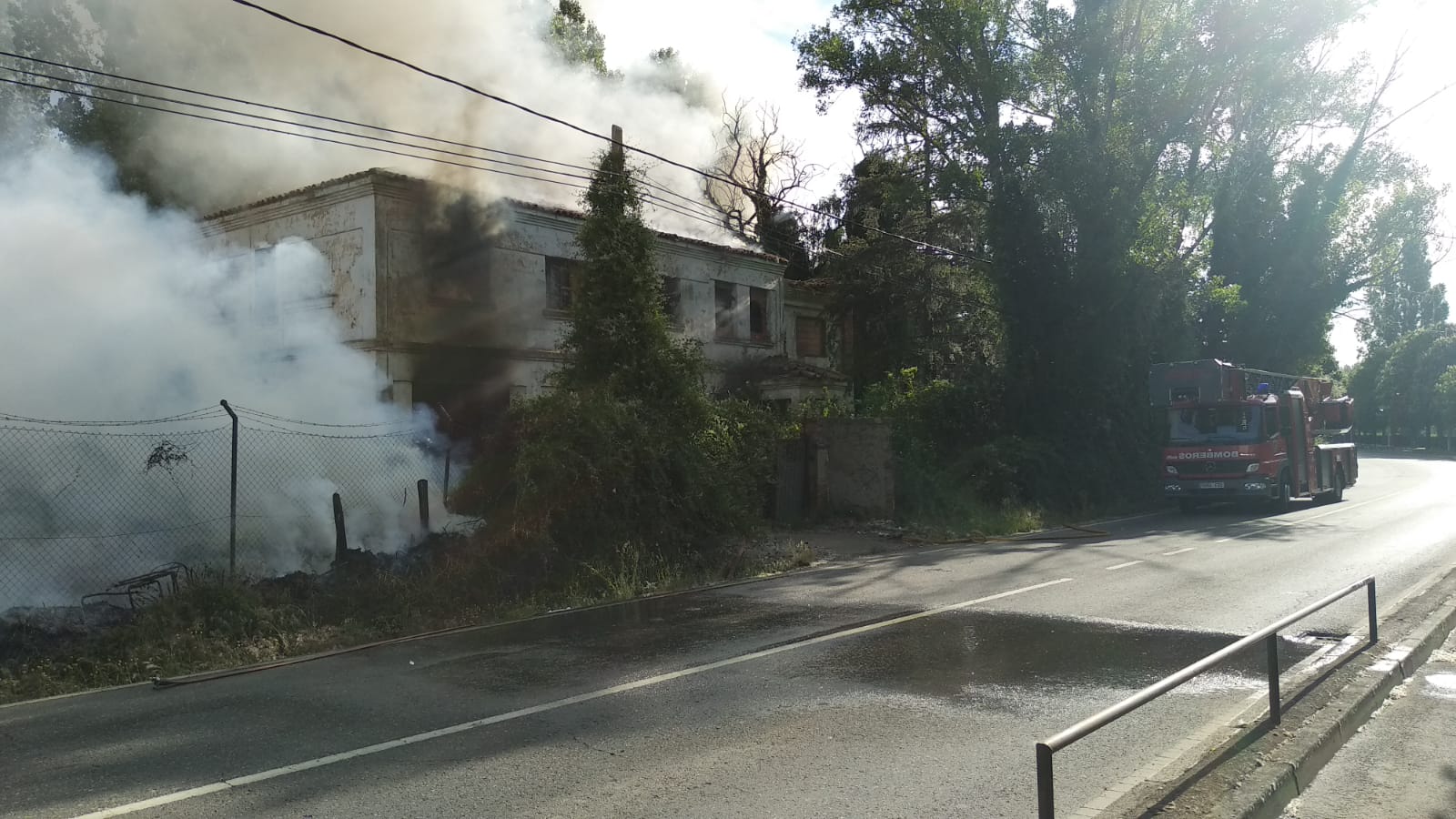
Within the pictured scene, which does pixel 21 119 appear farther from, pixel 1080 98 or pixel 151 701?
pixel 1080 98

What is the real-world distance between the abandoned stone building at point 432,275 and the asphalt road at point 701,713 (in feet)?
27.8

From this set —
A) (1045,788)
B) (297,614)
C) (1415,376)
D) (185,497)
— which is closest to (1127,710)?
(1045,788)

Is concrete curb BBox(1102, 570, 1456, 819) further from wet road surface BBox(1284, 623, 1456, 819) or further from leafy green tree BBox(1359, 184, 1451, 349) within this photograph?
leafy green tree BBox(1359, 184, 1451, 349)

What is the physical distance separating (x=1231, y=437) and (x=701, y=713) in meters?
17.5

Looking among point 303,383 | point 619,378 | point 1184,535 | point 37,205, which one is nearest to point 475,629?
point 619,378

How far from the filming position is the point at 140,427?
11.3 meters

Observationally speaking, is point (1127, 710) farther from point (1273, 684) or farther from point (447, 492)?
point (447, 492)

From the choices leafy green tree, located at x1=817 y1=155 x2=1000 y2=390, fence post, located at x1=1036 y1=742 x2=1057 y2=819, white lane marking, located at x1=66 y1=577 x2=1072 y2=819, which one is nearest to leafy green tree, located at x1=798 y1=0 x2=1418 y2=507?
Answer: leafy green tree, located at x1=817 y1=155 x2=1000 y2=390

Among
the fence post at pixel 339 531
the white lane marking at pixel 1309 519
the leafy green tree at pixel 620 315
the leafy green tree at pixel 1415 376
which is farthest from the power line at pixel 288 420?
the leafy green tree at pixel 1415 376

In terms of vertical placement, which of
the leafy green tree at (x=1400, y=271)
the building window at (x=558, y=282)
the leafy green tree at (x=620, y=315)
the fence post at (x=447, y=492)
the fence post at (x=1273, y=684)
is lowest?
the fence post at (x=1273, y=684)

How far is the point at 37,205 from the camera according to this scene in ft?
43.5

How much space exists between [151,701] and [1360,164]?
37.3 meters

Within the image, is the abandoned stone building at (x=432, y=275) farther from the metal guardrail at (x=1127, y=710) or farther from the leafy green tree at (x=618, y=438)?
the metal guardrail at (x=1127, y=710)

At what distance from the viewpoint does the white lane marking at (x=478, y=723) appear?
4344mm
